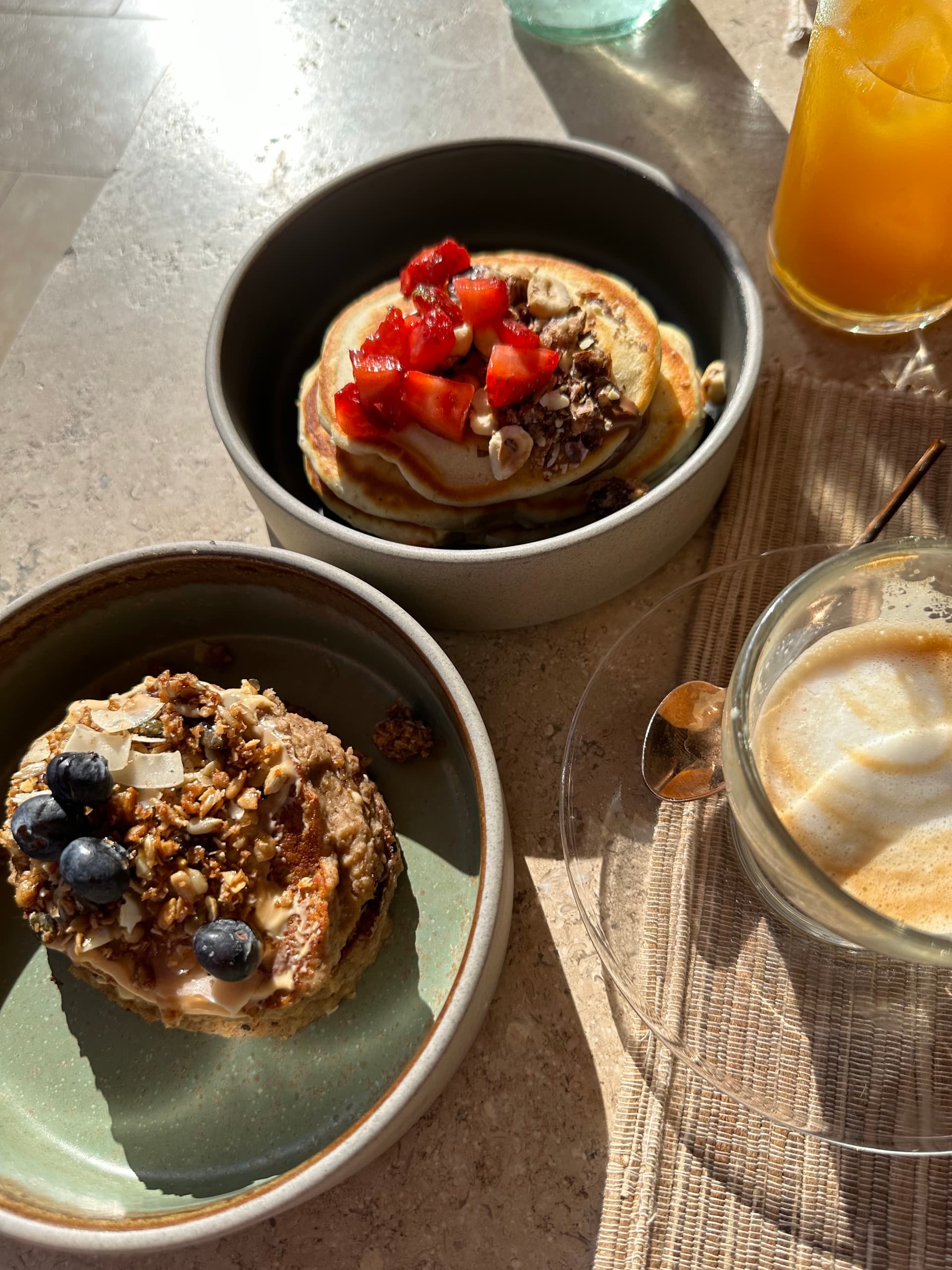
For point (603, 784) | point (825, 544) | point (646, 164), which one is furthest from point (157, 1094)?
point (646, 164)

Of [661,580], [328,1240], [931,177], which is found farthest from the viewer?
[661,580]

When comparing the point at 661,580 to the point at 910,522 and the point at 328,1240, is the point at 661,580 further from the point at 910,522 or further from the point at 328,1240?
the point at 328,1240

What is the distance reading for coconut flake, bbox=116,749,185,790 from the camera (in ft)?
3.08

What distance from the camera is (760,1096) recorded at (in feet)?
2.93

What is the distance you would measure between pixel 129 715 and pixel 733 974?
2.19 feet

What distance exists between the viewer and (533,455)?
1132 mm

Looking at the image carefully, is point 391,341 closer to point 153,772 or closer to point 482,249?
point 482,249

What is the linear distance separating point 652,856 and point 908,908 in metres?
0.26

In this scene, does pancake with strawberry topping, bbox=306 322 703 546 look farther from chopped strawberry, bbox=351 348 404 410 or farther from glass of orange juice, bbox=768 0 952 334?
glass of orange juice, bbox=768 0 952 334

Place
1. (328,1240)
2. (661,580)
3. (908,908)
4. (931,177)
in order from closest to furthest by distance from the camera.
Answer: (908,908), (328,1240), (931,177), (661,580)

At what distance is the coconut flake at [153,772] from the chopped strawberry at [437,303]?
0.59 metres

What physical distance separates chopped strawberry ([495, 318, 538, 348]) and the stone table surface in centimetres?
34

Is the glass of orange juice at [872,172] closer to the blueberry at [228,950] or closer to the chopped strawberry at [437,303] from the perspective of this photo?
the chopped strawberry at [437,303]

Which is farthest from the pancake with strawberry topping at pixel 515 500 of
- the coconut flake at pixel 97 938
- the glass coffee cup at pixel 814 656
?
the coconut flake at pixel 97 938
